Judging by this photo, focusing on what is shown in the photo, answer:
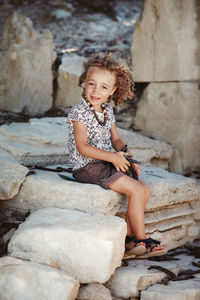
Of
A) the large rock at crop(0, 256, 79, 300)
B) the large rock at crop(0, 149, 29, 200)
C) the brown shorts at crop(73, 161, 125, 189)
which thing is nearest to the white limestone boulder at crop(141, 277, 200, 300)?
the large rock at crop(0, 256, 79, 300)

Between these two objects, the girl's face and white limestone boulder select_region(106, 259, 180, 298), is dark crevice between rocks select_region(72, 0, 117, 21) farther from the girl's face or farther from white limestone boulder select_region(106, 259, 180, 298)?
white limestone boulder select_region(106, 259, 180, 298)

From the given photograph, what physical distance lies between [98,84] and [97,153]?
0.56m

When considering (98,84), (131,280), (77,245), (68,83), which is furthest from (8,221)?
(68,83)

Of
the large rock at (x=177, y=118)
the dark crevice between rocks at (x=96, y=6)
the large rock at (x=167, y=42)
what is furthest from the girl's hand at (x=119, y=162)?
the dark crevice between rocks at (x=96, y=6)

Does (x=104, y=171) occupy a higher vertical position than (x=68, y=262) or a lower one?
higher

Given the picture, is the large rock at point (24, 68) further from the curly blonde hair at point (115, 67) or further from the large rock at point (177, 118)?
the curly blonde hair at point (115, 67)

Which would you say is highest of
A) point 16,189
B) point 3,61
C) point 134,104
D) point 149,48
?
point 149,48

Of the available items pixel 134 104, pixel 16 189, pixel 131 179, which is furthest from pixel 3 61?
pixel 131 179

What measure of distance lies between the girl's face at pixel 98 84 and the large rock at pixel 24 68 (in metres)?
1.79

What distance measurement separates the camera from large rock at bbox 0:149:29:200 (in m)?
2.79

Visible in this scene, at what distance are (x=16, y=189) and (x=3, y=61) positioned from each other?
7.32 ft

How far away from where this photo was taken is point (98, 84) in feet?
9.59

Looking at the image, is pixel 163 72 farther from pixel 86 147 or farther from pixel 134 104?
pixel 86 147

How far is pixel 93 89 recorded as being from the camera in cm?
293
